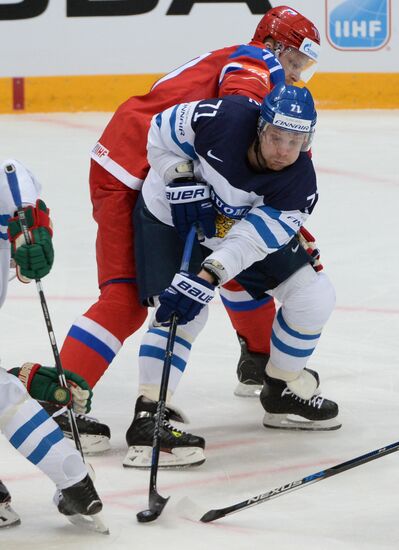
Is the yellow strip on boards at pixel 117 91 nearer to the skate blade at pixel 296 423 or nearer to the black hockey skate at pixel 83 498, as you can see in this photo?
the skate blade at pixel 296 423

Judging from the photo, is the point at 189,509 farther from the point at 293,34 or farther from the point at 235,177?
the point at 293,34

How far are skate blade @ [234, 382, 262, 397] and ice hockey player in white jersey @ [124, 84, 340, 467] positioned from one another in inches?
12.4

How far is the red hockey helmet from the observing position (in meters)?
3.91

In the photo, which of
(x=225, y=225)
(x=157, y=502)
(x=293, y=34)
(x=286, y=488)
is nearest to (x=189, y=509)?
(x=157, y=502)

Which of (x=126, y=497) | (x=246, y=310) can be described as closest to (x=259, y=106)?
(x=246, y=310)

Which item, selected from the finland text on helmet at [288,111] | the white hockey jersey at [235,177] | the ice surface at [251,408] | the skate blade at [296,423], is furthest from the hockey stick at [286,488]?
the finland text on helmet at [288,111]

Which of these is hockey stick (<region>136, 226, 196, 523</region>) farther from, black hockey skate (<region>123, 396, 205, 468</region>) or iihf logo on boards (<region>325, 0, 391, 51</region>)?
iihf logo on boards (<region>325, 0, 391, 51</region>)

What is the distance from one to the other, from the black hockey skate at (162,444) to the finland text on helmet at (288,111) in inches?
30.7

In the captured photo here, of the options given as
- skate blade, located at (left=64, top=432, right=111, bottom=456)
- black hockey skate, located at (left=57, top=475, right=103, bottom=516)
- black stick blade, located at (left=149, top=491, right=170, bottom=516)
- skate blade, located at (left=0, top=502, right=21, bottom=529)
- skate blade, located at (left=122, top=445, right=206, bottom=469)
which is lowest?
skate blade, located at (left=64, top=432, right=111, bottom=456)

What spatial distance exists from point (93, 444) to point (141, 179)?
717 millimetres

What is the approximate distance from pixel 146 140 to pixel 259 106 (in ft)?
1.44

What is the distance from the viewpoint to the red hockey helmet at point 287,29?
12.8ft

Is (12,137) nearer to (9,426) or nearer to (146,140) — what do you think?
(146,140)

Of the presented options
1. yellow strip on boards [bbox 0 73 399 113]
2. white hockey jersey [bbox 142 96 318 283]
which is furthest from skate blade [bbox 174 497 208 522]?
yellow strip on boards [bbox 0 73 399 113]
